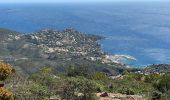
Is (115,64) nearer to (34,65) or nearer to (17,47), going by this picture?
(34,65)

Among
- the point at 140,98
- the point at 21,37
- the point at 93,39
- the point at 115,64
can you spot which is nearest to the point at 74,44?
the point at 93,39

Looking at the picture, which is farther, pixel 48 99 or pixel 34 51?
pixel 34 51

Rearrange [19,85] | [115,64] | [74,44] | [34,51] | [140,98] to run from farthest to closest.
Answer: [74,44]
[34,51]
[115,64]
[140,98]
[19,85]

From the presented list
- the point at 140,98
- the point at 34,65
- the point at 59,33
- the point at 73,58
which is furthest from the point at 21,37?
the point at 140,98

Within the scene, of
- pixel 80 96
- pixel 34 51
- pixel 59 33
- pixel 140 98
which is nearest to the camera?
pixel 80 96

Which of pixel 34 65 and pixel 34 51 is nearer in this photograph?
pixel 34 65

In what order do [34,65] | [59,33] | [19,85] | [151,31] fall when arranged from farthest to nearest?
[151,31]
[59,33]
[34,65]
[19,85]

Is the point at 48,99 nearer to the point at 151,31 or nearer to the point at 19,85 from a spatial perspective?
the point at 19,85

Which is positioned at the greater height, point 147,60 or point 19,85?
point 19,85

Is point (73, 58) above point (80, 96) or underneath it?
underneath
